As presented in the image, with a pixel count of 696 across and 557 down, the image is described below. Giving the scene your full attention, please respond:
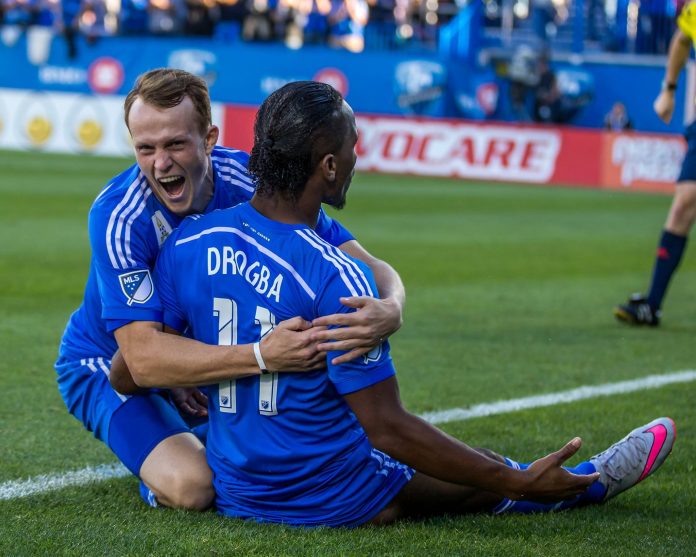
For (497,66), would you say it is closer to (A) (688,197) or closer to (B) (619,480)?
(A) (688,197)

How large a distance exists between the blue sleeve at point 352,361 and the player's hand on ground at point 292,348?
0.05m

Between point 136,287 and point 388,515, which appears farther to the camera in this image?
point 388,515

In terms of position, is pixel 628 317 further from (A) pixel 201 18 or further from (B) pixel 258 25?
(A) pixel 201 18

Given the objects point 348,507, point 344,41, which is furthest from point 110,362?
point 344,41

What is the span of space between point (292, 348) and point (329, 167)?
0.49 m

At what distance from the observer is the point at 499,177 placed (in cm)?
2194

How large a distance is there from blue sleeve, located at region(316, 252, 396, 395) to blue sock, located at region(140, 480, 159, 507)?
3.00 ft

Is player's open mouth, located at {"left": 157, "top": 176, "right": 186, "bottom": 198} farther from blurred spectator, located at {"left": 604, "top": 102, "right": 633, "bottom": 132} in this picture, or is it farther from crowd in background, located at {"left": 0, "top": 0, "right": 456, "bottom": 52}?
crowd in background, located at {"left": 0, "top": 0, "right": 456, "bottom": 52}

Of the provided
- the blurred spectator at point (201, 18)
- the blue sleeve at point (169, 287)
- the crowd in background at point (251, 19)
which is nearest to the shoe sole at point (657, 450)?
the blue sleeve at point (169, 287)

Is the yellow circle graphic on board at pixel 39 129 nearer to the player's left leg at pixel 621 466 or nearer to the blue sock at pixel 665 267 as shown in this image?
the blue sock at pixel 665 267

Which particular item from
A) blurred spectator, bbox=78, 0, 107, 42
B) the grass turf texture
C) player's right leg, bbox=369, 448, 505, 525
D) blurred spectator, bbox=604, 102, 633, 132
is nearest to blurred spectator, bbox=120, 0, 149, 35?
blurred spectator, bbox=78, 0, 107, 42

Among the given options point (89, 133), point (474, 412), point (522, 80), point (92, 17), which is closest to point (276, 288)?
point (474, 412)

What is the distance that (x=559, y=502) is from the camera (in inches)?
151

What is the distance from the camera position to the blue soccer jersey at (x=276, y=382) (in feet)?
10.7
